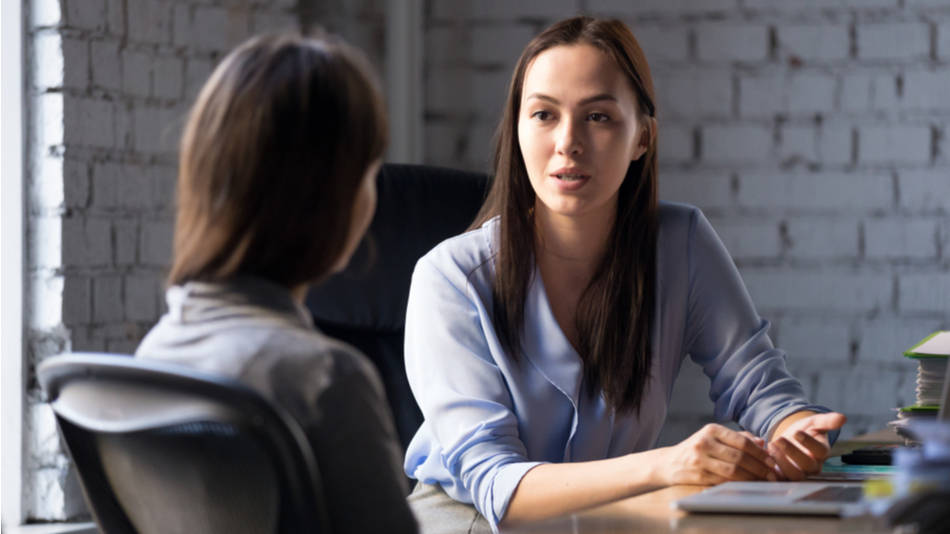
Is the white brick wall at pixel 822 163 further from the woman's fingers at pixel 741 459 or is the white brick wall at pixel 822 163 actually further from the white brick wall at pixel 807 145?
the woman's fingers at pixel 741 459

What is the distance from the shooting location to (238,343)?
74cm

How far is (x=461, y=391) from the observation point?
1.40 m

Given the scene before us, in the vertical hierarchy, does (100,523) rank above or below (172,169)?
below

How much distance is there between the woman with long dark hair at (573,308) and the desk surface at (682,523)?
0.37 meters

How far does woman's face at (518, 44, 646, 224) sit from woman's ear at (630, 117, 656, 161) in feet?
0.24

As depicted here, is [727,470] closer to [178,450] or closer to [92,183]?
[178,450]

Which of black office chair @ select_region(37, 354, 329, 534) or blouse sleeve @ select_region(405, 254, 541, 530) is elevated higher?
black office chair @ select_region(37, 354, 329, 534)

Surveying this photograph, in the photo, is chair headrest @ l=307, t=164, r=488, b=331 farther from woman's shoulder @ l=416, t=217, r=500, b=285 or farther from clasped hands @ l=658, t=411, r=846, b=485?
clasped hands @ l=658, t=411, r=846, b=485

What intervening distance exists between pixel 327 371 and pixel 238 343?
0.21ft

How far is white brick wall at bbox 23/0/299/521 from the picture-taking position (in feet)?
6.07

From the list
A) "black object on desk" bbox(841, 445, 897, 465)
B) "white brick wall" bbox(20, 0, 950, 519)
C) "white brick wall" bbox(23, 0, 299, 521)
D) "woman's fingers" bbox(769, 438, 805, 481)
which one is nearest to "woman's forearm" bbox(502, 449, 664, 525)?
"woman's fingers" bbox(769, 438, 805, 481)

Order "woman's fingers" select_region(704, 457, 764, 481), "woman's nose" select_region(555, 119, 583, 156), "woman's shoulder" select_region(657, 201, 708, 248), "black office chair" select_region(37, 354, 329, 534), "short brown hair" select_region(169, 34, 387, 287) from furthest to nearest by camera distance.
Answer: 1. "woman's shoulder" select_region(657, 201, 708, 248)
2. "woman's nose" select_region(555, 119, 583, 156)
3. "woman's fingers" select_region(704, 457, 764, 481)
4. "short brown hair" select_region(169, 34, 387, 287)
5. "black office chair" select_region(37, 354, 329, 534)

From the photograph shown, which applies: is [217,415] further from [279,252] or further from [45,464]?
[45,464]

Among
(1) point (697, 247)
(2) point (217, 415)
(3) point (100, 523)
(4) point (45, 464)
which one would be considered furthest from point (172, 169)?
(2) point (217, 415)
